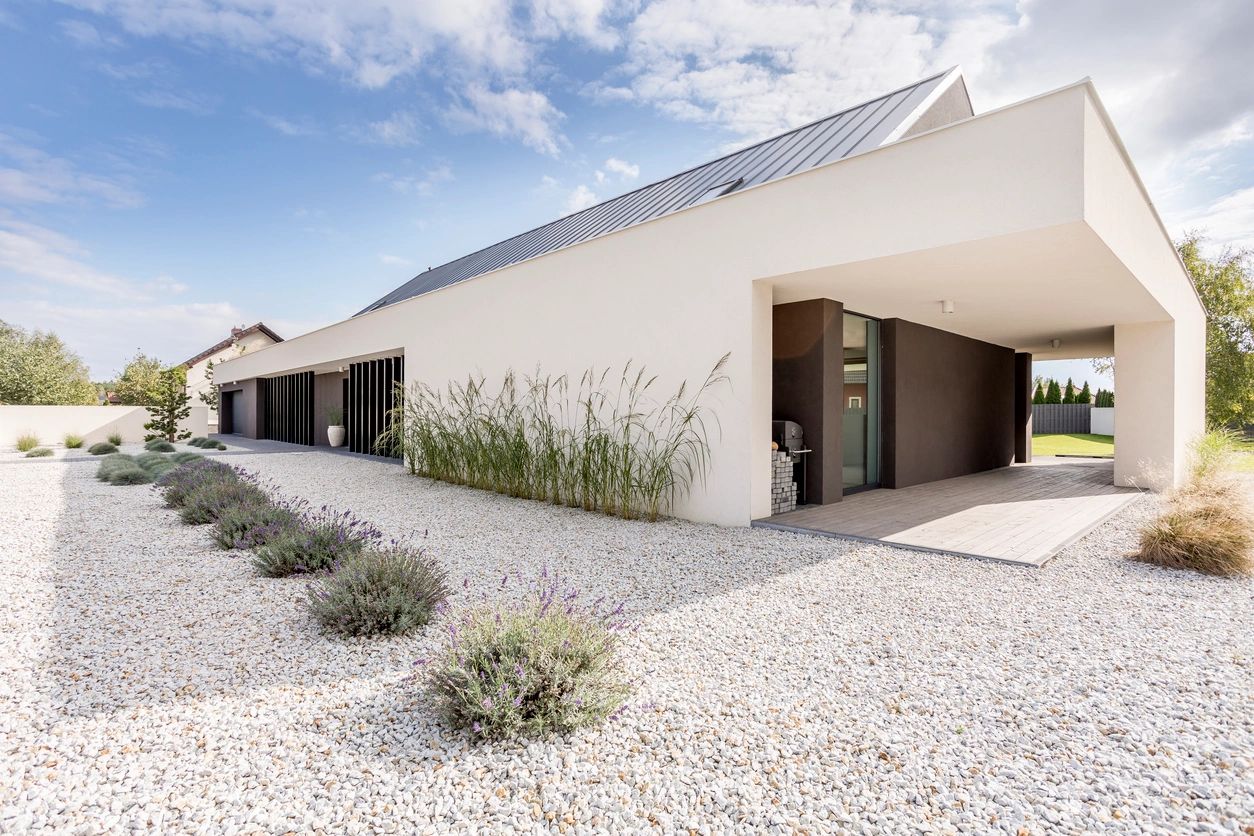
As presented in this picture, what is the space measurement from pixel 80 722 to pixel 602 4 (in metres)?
8.08

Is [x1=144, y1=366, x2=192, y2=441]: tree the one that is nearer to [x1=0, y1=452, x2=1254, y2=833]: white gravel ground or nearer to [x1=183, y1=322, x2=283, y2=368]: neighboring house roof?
[x1=183, y1=322, x2=283, y2=368]: neighboring house roof

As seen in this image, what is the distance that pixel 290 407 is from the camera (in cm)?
1723

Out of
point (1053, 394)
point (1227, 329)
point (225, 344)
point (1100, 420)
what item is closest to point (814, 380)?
point (1227, 329)

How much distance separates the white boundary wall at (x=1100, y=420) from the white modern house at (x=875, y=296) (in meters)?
12.1

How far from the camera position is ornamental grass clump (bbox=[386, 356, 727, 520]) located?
5.64 metres

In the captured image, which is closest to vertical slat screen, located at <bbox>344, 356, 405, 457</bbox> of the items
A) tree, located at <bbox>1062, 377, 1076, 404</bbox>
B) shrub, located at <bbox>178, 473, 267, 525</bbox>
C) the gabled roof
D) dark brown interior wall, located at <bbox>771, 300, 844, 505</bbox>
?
the gabled roof

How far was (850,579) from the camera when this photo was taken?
364 cm

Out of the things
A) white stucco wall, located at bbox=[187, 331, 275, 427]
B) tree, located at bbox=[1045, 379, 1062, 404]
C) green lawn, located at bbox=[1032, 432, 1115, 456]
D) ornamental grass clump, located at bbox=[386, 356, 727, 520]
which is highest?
white stucco wall, located at bbox=[187, 331, 275, 427]

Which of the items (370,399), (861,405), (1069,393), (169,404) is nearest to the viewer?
(861,405)

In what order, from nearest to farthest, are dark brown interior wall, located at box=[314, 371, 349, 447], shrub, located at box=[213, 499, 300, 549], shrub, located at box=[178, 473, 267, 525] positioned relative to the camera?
shrub, located at box=[213, 499, 300, 549] < shrub, located at box=[178, 473, 267, 525] < dark brown interior wall, located at box=[314, 371, 349, 447]

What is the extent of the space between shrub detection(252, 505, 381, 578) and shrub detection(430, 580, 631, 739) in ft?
6.74

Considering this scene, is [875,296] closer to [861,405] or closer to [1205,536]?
[861,405]

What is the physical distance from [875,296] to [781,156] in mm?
2627

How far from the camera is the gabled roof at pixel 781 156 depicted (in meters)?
6.61
